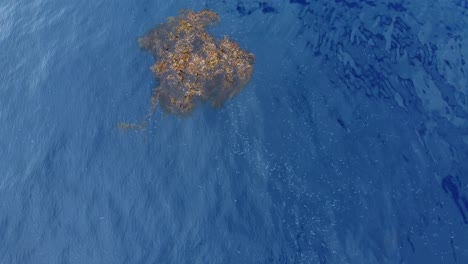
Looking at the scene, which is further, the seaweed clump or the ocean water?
the seaweed clump

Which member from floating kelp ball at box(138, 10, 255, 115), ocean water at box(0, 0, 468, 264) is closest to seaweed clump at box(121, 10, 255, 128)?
floating kelp ball at box(138, 10, 255, 115)

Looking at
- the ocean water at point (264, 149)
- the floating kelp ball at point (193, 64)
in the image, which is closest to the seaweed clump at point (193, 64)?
the floating kelp ball at point (193, 64)

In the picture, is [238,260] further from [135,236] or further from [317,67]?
[317,67]

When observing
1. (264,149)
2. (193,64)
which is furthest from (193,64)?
(264,149)

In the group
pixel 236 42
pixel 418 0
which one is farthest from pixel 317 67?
pixel 418 0

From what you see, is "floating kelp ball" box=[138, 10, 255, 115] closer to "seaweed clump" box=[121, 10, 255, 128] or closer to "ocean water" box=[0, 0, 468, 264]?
"seaweed clump" box=[121, 10, 255, 128]
